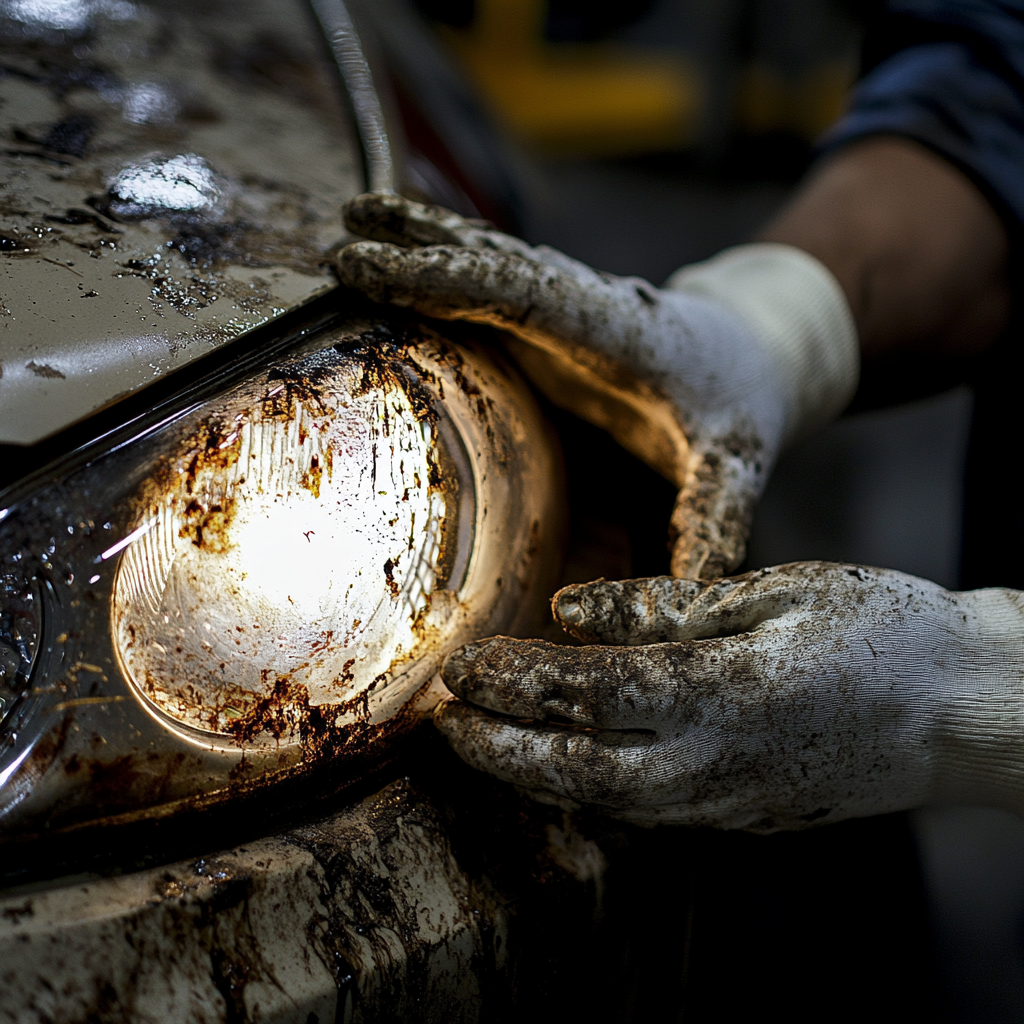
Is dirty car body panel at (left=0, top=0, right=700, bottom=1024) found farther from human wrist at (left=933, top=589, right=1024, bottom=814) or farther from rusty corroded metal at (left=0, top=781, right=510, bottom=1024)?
human wrist at (left=933, top=589, right=1024, bottom=814)

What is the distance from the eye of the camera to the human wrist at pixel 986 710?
717mm

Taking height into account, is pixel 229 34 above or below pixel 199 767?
above

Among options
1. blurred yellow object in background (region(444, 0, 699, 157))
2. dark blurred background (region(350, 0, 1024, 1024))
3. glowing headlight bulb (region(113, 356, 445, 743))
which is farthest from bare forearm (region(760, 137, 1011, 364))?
blurred yellow object in background (region(444, 0, 699, 157))

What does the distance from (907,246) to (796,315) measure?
0.98 feet

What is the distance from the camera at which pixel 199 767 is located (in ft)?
1.91

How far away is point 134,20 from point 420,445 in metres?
0.67

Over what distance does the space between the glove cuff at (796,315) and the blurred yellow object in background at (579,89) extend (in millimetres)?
3107

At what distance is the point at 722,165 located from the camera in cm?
396

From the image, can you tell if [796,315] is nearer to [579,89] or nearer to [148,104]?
[148,104]

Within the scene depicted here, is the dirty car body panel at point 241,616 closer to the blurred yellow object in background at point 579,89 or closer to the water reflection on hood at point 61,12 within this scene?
the water reflection on hood at point 61,12

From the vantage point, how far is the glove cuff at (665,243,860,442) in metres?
1.02

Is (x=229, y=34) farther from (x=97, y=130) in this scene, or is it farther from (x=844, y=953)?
(x=844, y=953)

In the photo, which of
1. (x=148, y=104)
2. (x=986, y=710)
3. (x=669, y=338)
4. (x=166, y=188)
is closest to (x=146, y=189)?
(x=166, y=188)

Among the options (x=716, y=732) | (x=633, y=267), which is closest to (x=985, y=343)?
(x=716, y=732)
